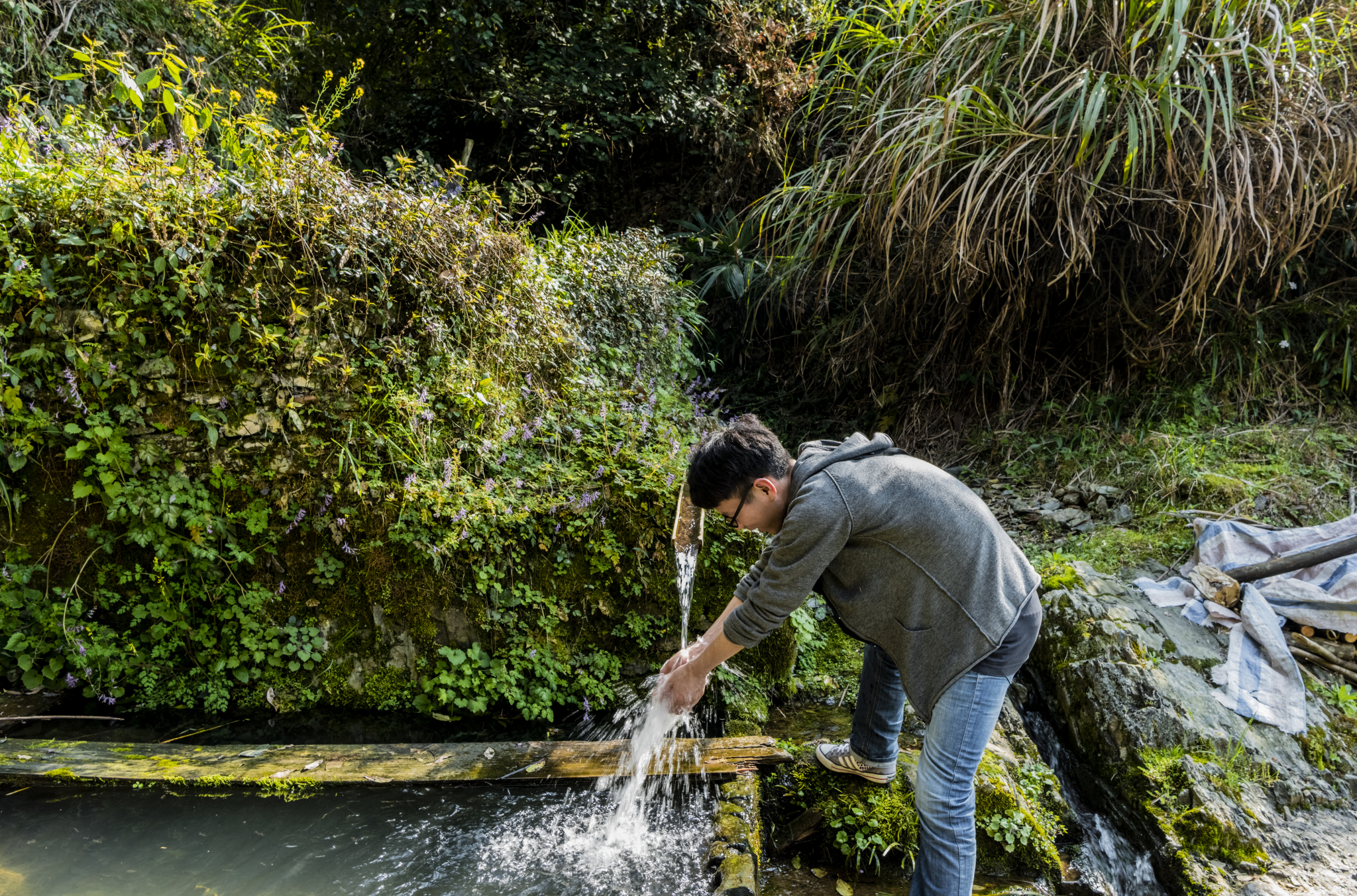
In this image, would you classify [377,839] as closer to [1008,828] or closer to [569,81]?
[1008,828]

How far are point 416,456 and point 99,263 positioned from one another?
1407 millimetres

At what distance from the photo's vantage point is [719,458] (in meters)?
1.73

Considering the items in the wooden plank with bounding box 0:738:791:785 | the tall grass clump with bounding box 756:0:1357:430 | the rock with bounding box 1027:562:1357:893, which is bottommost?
the rock with bounding box 1027:562:1357:893

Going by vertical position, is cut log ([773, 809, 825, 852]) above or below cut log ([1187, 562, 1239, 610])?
below

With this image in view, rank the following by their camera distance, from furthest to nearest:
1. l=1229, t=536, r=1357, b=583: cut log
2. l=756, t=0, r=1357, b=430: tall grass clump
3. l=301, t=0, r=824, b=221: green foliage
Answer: l=301, t=0, r=824, b=221: green foliage < l=756, t=0, r=1357, b=430: tall grass clump < l=1229, t=536, r=1357, b=583: cut log

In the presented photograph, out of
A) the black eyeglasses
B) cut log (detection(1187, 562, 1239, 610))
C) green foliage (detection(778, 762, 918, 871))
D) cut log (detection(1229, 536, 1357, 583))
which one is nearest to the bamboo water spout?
green foliage (detection(778, 762, 918, 871))

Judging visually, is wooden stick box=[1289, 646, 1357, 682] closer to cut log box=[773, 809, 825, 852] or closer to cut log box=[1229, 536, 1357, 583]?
cut log box=[1229, 536, 1357, 583]

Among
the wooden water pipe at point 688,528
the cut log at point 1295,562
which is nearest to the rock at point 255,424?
the wooden water pipe at point 688,528

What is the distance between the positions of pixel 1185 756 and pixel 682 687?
2034 millimetres

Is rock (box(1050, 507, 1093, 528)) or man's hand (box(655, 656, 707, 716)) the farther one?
rock (box(1050, 507, 1093, 528))

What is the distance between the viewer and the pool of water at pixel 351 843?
1.92 meters

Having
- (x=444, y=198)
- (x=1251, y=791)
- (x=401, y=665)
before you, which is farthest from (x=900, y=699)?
(x=444, y=198)

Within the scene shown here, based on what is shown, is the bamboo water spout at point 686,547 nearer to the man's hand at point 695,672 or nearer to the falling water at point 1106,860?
the man's hand at point 695,672

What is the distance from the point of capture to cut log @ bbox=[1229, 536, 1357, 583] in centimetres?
303
